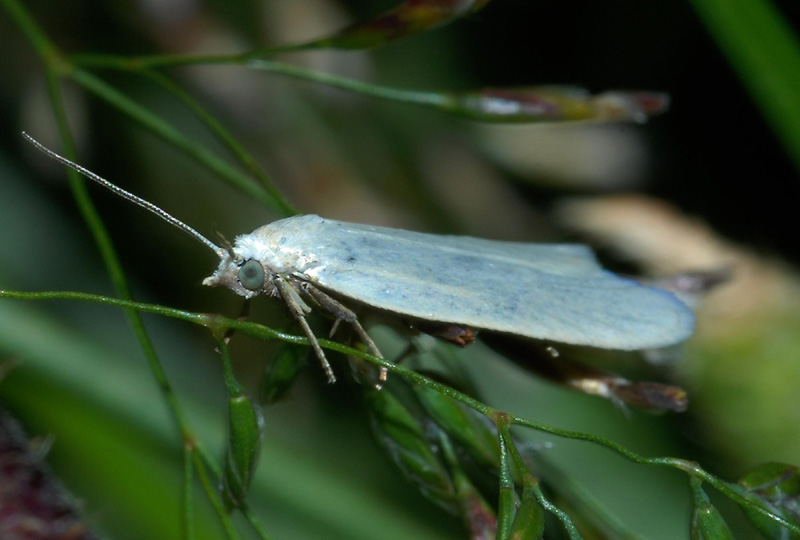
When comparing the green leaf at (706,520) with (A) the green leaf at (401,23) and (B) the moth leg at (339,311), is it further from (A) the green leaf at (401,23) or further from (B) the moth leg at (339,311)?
(A) the green leaf at (401,23)

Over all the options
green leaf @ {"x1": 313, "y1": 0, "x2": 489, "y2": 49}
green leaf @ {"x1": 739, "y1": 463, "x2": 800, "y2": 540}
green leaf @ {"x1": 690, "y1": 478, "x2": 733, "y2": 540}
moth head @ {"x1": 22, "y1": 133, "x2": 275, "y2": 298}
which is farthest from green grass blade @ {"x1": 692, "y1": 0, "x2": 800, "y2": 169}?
moth head @ {"x1": 22, "y1": 133, "x2": 275, "y2": 298}

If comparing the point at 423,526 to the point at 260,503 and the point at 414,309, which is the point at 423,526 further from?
the point at 414,309

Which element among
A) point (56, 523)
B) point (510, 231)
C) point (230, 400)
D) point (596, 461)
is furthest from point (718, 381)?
point (56, 523)

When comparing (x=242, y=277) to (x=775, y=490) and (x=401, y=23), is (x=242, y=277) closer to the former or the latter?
(x=401, y=23)

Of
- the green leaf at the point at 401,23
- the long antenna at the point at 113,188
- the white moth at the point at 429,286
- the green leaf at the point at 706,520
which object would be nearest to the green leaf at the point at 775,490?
the green leaf at the point at 706,520

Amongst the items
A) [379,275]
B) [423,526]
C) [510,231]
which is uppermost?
[510,231]

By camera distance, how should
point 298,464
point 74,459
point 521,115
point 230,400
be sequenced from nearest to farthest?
point 230,400 < point 521,115 < point 74,459 < point 298,464
